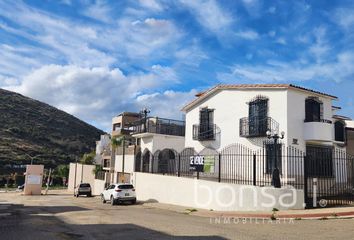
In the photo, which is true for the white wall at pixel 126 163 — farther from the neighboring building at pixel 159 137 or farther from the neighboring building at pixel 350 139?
the neighboring building at pixel 350 139

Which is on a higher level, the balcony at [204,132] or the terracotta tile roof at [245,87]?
the terracotta tile roof at [245,87]

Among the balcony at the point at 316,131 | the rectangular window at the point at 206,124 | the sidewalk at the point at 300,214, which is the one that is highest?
the rectangular window at the point at 206,124

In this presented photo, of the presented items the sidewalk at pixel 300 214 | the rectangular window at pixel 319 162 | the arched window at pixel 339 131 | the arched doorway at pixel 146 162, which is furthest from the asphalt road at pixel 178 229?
the arched doorway at pixel 146 162

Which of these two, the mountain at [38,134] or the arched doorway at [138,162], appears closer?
the arched doorway at [138,162]

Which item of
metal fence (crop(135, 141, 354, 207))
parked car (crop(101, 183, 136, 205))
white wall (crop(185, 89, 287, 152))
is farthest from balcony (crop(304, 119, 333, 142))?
parked car (crop(101, 183, 136, 205))

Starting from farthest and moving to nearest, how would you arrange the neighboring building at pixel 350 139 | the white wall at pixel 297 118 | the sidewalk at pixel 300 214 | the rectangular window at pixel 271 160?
1. the neighboring building at pixel 350 139
2. the white wall at pixel 297 118
3. the rectangular window at pixel 271 160
4. the sidewalk at pixel 300 214

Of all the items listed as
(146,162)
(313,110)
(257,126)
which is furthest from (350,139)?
(146,162)

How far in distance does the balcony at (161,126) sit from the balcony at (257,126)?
38.5 ft

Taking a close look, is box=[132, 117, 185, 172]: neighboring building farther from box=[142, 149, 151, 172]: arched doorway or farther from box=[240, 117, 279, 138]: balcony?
box=[240, 117, 279, 138]: balcony

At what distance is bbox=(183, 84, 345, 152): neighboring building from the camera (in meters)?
24.4

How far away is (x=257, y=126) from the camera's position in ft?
85.3

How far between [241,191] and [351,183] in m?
7.91

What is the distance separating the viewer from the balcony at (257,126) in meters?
24.8

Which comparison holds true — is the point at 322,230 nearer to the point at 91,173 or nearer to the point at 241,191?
the point at 241,191
